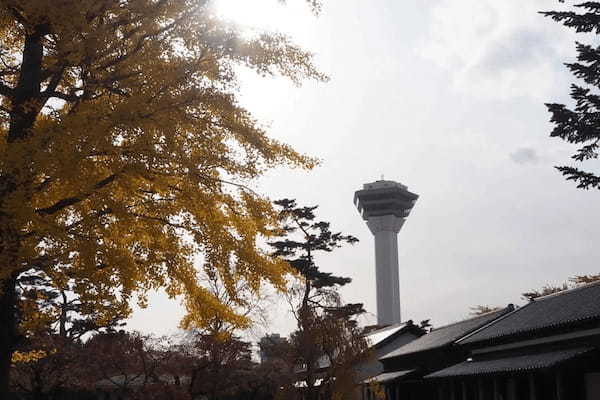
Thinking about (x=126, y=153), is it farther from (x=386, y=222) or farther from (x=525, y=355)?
(x=386, y=222)

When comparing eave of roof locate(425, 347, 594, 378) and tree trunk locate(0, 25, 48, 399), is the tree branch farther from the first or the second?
eave of roof locate(425, 347, 594, 378)

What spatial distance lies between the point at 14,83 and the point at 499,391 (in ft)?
51.1

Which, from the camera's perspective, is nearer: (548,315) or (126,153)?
(126,153)

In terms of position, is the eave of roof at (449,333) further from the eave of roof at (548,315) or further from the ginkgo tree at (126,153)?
the ginkgo tree at (126,153)

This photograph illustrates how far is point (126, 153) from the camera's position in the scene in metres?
9.63

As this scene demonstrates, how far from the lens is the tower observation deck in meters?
99.3

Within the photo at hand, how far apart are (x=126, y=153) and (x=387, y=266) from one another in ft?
304

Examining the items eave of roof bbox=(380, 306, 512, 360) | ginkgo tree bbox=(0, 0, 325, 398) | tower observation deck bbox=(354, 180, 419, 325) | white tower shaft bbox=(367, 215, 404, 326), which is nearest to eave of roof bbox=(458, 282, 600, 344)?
eave of roof bbox=(380, 306, 512, 360)

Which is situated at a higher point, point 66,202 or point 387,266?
point 387,266

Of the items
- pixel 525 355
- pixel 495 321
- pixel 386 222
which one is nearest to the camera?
pixel 525 355

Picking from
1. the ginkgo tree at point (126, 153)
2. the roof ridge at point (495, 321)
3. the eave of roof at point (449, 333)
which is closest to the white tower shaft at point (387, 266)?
the eave of roof at point (449, 333)

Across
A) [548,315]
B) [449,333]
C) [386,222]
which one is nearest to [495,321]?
[449,333]

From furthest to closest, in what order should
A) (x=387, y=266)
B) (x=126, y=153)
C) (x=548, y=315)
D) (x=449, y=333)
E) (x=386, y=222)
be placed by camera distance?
(x=386, y=222) → (x=387, y=266) → (x=449, y=333) → (x=548, y=315) → (x=126, y=153)

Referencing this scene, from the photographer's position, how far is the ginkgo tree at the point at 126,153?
29.0 ft
